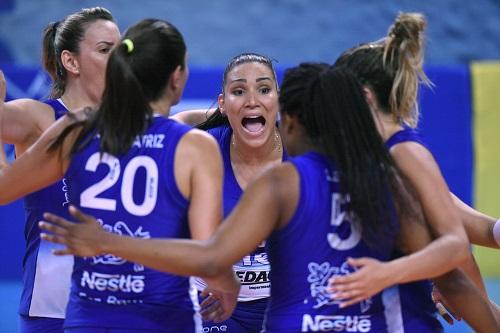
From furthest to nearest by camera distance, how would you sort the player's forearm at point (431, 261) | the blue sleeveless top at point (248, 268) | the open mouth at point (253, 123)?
the open mouth at point (253, 123), the blue sleeveless top at point (248, 268), the player's forearm at point (431, 261)

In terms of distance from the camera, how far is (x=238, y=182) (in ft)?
15.9

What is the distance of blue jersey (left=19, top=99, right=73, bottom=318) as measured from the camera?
14.1ft

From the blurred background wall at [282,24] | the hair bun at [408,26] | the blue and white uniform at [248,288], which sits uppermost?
the blurred background wall at [282,24]

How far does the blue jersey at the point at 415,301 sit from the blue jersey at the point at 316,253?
0.22m

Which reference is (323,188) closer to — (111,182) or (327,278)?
(327,278)

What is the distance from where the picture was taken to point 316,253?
3.20 metres

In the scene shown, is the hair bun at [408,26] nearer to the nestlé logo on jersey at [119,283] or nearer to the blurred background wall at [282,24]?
the nestlé logo on jersey at [119,283]

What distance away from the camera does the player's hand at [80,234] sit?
10.1ft

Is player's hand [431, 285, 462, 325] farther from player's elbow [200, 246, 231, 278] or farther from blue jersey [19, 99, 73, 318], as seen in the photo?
blue jersey [19, 99, 73, 318]

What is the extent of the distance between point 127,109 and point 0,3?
8.72 metres

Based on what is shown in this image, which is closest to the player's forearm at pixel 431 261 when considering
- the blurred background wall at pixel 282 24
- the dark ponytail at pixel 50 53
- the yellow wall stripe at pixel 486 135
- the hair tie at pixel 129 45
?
the hair tie at pixel 129 45

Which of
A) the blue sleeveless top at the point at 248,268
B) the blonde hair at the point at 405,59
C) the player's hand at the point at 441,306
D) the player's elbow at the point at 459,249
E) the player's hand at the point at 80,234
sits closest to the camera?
the player's hand at the point at 80,234

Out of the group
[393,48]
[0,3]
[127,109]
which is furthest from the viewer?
[0,3]

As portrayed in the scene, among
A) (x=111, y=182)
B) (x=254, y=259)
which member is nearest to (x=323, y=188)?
(x=111, y=182)
